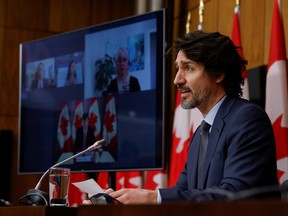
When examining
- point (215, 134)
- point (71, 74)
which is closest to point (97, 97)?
point (71, 74)

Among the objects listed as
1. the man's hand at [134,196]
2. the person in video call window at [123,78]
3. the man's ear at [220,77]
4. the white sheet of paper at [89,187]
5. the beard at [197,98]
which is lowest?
the man's hand at [134,196]

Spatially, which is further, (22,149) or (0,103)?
(0,103)

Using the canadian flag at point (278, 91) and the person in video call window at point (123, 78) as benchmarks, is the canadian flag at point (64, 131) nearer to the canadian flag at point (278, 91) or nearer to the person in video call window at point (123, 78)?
the person in video call window at point (123, 78)

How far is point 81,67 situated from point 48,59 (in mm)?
449

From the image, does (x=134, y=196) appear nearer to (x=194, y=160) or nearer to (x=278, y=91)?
(x=194, y=160)

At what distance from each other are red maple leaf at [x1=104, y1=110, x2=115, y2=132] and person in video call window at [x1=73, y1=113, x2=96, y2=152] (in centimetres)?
18

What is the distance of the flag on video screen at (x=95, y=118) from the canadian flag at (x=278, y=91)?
58.5 inches

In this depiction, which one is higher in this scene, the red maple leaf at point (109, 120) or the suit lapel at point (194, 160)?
the red maple leaf at point (109, 120)

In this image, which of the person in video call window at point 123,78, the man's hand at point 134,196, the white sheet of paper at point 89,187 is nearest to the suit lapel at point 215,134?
the man's hand at point 134,196

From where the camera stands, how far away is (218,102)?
3.57 m

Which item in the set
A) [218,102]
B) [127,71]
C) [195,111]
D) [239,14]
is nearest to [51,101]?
[127,71]

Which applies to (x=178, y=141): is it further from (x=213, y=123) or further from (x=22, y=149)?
(x=213, y=123)

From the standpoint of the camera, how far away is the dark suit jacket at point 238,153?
311 centimetres

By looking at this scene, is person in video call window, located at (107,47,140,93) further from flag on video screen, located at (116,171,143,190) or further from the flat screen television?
flag on video screen, located at (116,171,143,190)
